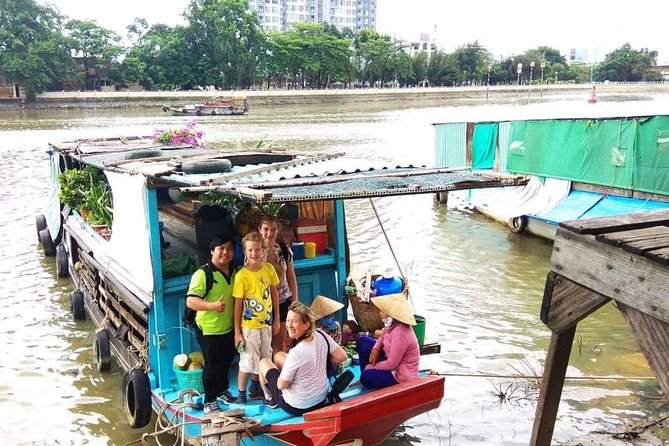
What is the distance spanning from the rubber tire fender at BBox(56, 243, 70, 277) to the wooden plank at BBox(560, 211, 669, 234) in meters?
9.90

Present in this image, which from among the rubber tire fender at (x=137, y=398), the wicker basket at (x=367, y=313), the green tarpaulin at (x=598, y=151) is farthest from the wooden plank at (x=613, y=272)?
the green tarpaulin at (x=598, y=151)

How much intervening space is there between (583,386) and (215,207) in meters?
4.37

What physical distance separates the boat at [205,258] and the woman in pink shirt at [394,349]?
0.16m

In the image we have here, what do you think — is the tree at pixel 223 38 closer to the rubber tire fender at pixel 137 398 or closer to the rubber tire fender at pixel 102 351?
the rubber tire fender at pixel 102 351

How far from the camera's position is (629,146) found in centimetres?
1149

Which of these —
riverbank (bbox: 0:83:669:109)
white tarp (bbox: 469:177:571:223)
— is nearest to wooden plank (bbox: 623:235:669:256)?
white tarp (bbox: 469:177:571:223)

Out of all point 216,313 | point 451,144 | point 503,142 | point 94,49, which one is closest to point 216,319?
point 216,313

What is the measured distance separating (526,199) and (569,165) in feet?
4.10

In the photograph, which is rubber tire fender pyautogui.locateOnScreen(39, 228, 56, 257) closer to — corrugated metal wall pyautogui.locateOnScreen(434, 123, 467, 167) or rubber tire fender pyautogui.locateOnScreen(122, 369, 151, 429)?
rubber tire fender pyautogui.locateOnScreen(122, 369, 151, 429)

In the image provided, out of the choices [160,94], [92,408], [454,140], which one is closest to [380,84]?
[160,94]

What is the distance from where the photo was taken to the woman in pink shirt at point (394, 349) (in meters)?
4.73

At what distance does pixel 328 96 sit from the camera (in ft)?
223

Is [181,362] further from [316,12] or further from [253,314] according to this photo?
[316,12]

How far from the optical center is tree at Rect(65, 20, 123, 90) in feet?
218
